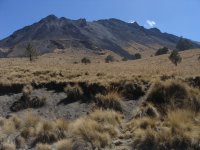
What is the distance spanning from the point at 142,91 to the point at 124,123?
11.7 feet

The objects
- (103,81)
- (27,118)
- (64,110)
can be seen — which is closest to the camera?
(27,118)

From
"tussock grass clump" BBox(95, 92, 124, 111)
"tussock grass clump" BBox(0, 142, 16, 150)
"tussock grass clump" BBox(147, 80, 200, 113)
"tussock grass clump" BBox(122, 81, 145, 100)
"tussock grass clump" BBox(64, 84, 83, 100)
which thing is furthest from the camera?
"tussock grass clump" BBox(64, 84, 83, 100)

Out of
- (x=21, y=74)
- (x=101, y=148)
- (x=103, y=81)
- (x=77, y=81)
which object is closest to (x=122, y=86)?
(x=103, y=81)

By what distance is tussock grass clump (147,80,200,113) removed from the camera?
17.5 metres

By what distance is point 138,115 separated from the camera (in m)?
17.6

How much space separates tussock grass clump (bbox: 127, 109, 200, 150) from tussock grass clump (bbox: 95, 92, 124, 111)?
3179 mm

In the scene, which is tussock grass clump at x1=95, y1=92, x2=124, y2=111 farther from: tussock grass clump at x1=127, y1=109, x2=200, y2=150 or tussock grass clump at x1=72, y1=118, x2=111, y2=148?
tussock grass clump at x1=127, y1=109, x2=200, y2=150

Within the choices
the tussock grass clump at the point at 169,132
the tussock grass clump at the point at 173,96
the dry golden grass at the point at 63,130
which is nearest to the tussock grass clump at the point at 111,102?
the dry golden grass at the point at 63,130

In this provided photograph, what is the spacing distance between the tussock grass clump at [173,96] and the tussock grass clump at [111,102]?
1.42 m

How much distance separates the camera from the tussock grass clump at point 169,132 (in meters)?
13.9

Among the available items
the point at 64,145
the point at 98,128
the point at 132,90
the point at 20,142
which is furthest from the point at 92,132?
the point at 132,90

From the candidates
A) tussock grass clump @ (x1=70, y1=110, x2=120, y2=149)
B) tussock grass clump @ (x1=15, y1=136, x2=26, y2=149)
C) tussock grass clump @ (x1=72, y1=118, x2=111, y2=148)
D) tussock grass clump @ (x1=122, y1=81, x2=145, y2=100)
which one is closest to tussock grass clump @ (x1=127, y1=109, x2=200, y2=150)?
tussock grass clump @ (x1=70, y1=110, x2=120, y2=149)

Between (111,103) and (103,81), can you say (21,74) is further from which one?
(111,103)

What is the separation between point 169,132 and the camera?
14453 millimetres
